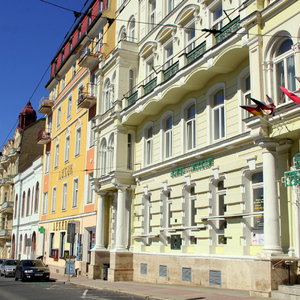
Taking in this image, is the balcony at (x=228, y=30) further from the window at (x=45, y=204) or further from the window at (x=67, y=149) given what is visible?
the window at (x=45, y=204)

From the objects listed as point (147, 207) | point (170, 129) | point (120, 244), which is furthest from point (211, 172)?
point (120, 244)

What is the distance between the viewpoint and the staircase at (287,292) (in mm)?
11117

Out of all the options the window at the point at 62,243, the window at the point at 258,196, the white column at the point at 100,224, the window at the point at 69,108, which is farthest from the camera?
the window at the point at 69,108

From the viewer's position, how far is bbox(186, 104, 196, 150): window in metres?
19.0

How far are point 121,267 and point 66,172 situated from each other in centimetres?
1562

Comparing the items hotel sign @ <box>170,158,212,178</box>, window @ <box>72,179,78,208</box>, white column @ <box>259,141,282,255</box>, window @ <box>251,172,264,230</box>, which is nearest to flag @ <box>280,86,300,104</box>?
white column @ <box>259,141,282,255</box>

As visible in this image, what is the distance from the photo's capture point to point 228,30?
15523 millimetres

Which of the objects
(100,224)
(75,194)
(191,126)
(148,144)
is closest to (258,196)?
(191,126)

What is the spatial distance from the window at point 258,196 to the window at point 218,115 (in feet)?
8.82

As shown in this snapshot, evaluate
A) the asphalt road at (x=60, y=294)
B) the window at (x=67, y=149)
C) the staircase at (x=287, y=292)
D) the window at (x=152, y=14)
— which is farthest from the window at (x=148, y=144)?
the window at (x=67, y=149)

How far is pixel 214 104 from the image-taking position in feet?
57.9

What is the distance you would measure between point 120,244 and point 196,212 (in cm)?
620

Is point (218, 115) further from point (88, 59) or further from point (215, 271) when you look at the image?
point (88, 59)

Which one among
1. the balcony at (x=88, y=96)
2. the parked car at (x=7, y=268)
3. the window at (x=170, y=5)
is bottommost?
the parked car at (x=7, y=268)
